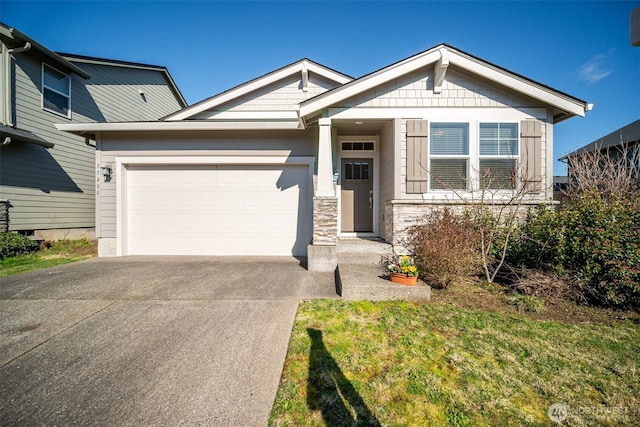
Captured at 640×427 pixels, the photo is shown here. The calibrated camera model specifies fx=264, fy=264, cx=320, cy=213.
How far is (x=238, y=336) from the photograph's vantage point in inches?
114

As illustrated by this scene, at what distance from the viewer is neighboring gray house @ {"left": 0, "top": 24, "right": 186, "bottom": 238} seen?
7562 mm

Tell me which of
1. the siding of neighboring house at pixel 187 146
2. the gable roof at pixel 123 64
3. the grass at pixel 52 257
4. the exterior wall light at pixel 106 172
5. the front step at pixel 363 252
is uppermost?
the gable roof at pixel 123 64

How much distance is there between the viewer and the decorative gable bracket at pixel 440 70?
5512 mm

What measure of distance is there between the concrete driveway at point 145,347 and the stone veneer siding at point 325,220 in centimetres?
90

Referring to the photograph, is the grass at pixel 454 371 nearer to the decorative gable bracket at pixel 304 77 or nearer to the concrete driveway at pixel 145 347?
the concrete driveway at pixel 145 347

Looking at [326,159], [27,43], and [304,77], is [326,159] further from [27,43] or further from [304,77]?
[27,43]

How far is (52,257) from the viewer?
7.07m

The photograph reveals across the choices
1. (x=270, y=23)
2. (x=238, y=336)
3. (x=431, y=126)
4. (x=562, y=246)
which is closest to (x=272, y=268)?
(x=238, y=336)

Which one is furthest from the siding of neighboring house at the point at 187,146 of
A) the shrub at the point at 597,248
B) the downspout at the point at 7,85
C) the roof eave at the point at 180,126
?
the shrub at the point at 597,248

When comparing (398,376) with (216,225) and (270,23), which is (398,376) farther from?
(270,23)

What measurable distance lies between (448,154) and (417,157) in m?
0.72

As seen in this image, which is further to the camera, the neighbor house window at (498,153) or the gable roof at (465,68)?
the neighbor house window at (498,153)

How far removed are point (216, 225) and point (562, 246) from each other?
7310 millimetres

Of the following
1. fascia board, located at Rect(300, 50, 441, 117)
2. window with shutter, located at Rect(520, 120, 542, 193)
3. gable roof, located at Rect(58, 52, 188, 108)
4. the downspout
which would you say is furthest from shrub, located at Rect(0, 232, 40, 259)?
window with shutter, located at Rect(520, 120, 542, 193)
